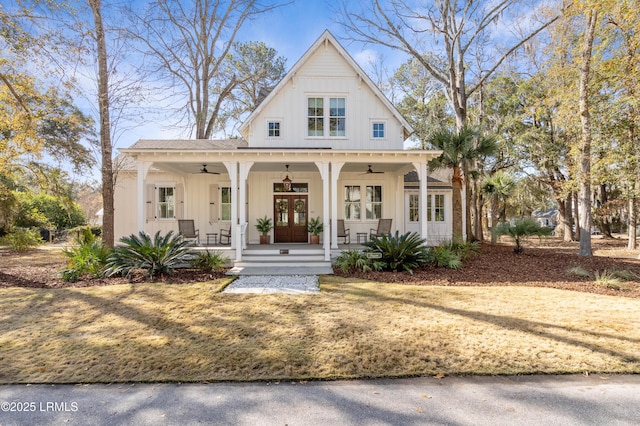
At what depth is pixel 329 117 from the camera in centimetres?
1255

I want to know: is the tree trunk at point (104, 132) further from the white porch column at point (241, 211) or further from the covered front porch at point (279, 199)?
the white porch column at point (241, 211)

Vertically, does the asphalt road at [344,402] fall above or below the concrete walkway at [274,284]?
below

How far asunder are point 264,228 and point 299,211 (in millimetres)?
1626

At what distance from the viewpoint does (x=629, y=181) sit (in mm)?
13031

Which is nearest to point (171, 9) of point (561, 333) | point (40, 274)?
point (40, 274)

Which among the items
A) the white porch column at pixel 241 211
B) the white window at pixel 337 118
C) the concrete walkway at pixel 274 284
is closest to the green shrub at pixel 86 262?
the white porch column at pixel 241 211

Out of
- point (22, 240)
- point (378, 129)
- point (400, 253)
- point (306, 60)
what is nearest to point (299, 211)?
point (378, 129)

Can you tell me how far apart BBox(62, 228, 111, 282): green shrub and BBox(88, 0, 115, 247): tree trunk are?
3.87 ft

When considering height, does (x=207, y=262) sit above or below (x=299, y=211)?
below

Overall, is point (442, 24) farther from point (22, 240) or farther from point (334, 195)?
point (22, 240)

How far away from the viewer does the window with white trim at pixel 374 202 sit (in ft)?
43.7

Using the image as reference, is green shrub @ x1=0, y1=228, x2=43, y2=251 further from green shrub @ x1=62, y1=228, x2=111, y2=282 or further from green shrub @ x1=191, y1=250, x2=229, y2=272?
green shrub @ x1=191, y1=250, x2=229, y2=272

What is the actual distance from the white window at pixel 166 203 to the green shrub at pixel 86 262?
4.00 metres

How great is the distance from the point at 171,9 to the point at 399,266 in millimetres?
19837
